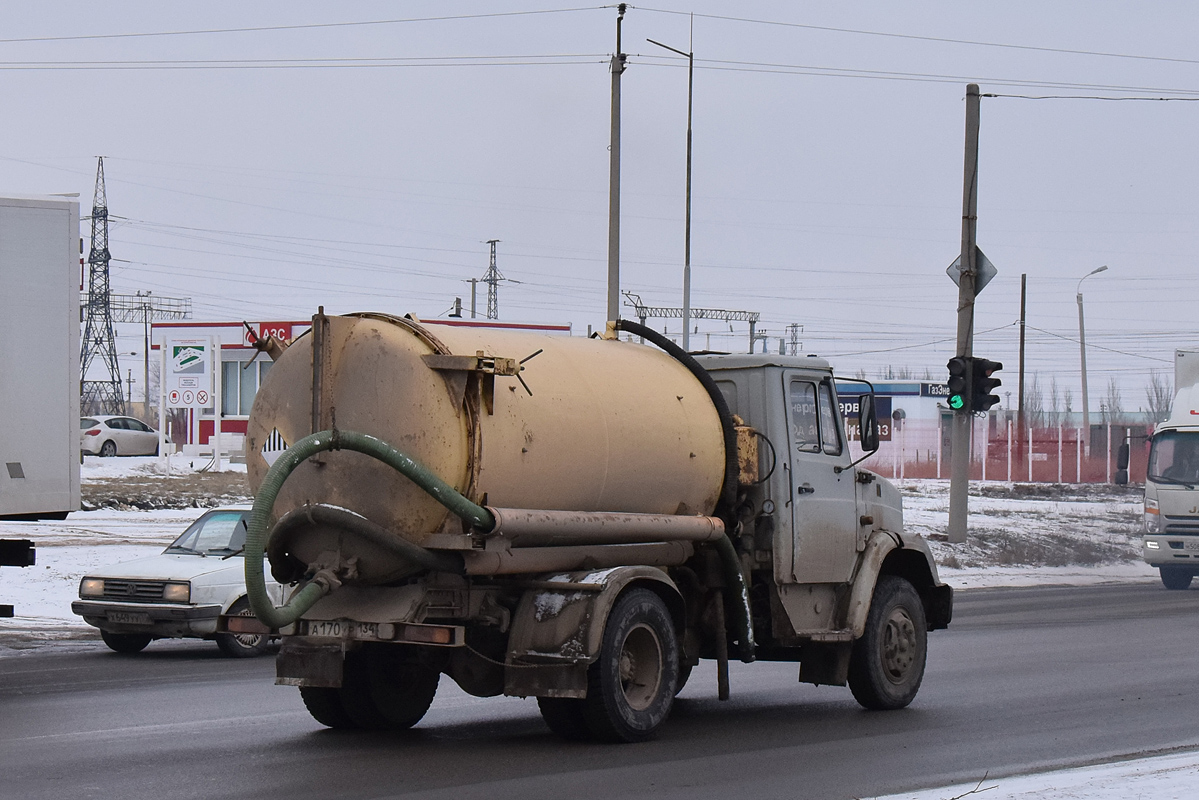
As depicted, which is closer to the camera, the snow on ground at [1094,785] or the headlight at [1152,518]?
the snow on ground at [1094,785]

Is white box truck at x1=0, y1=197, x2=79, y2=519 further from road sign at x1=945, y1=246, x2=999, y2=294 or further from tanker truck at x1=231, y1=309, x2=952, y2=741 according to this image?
road sign at x1=945, y1=246, x2=999, y2=294

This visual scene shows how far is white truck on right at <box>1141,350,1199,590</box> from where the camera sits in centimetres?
2505

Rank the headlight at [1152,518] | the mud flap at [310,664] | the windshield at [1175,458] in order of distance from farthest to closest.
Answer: the headlight at [1152,518] → the windshield at [1175,458] → the mud flap at [310,664]

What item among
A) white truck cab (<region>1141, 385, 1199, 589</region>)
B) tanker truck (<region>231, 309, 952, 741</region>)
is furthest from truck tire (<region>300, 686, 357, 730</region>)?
white truck cab (<region>1141, 385, 1199, 589</region>)

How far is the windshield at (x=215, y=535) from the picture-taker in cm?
1557

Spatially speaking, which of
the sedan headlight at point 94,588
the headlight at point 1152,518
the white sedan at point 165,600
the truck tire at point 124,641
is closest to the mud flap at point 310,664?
the white sedan at point 165,600

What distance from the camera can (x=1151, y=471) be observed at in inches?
1010

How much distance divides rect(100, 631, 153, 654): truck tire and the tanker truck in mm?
6030

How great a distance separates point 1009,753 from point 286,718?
473 cm

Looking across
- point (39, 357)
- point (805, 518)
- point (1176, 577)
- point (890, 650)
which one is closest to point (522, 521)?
point (805, 518)

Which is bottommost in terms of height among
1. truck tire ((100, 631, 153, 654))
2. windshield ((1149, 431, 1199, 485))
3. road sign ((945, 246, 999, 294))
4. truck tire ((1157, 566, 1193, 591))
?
truck tire ((1157, 566, 1193, 591))

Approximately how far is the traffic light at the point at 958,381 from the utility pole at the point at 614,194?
5.91 metres

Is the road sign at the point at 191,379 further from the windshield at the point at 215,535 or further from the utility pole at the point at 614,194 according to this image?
the windshield at the point at 215,535

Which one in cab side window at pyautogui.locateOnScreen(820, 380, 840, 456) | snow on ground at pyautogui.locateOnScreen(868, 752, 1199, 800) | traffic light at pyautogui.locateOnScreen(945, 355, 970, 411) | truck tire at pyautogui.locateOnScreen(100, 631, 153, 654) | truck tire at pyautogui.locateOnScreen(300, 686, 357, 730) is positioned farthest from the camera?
traffic light at pyautogui.locateOnScreen(945, 355, 970, 411)
